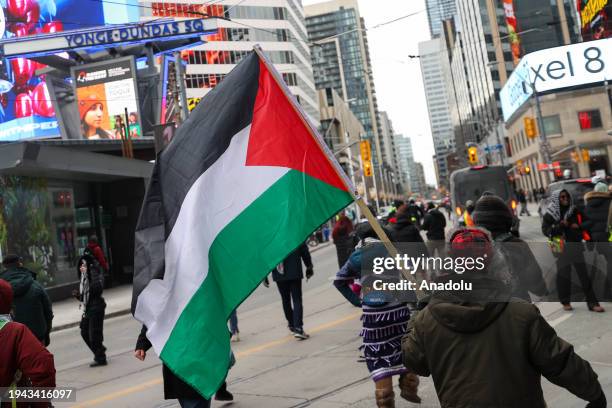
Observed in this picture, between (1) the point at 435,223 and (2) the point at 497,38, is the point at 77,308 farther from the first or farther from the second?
(2) the point at 497,38

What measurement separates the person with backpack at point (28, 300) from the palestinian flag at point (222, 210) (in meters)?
3.45

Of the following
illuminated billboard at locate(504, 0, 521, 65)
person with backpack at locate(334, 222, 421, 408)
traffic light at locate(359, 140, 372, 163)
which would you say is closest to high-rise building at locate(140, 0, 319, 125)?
illuminated billboard at locate(504, 0, 521, 65)

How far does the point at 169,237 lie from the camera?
428cm

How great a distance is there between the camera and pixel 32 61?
61.6 meters

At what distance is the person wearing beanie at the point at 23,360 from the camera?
3.47m

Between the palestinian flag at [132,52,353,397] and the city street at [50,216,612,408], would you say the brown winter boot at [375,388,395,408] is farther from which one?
the palestinian flag at [132,52,353,397]

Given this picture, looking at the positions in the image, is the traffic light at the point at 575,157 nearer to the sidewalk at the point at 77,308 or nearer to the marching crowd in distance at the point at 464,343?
the sidewalk at the point at 77,308

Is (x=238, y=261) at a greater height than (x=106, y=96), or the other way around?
(x=106, y=96)

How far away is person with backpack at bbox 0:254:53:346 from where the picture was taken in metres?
7.10

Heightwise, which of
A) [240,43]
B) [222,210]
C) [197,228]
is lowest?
[197,228]

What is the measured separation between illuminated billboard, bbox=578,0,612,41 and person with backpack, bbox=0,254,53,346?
4637 centimetres

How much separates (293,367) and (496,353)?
5.29 m

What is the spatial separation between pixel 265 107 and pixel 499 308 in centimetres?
265

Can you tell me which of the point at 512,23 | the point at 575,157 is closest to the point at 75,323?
the point at 575,157
